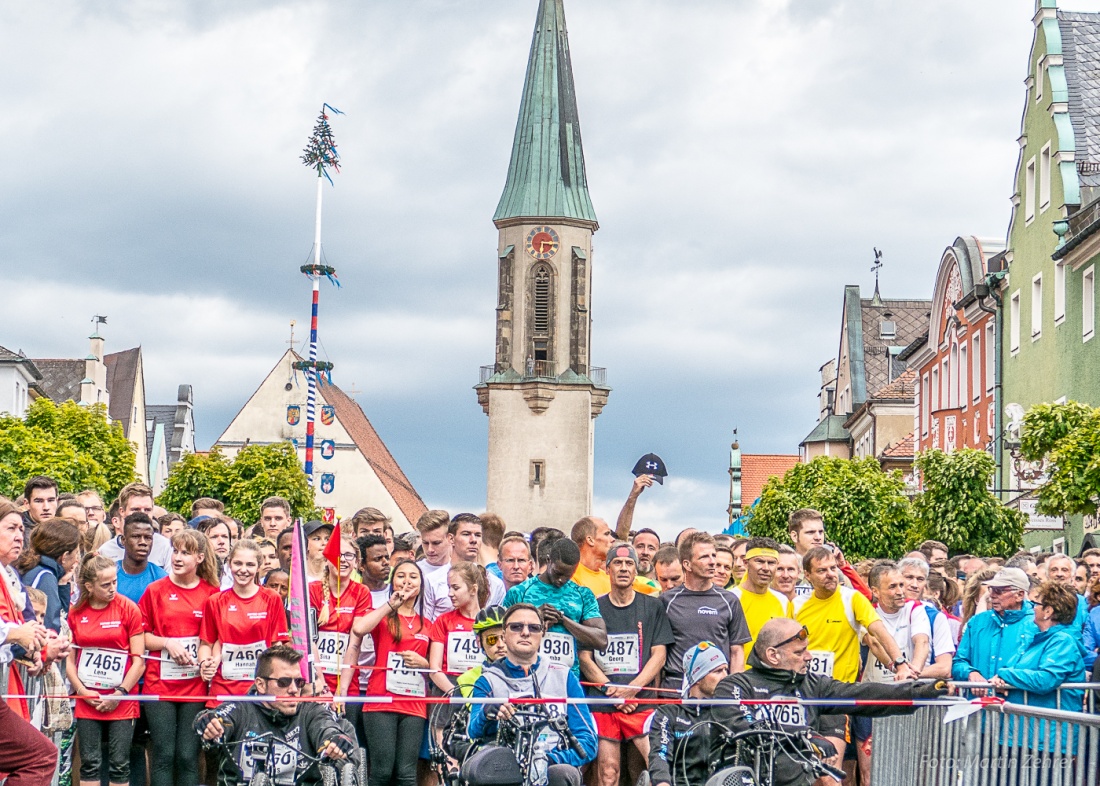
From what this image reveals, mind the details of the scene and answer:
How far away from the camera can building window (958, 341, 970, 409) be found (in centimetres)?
4991

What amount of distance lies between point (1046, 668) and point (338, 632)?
448 cm

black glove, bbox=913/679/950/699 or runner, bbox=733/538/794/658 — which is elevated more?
runner, bbox=733/538/794/658

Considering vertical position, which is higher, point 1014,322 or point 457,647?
point 1014,322

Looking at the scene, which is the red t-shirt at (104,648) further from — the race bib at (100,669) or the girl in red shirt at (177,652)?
the girl in red shirt at (177,652)

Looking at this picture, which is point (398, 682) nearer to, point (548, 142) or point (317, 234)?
point (317, 234)

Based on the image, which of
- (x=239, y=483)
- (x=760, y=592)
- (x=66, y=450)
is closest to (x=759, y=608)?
(x=760, y=592)

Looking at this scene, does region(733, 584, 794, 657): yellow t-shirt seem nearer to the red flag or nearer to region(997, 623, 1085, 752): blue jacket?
region(997, 623, 1085, 752): blue jacket

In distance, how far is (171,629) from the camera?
39.3ft

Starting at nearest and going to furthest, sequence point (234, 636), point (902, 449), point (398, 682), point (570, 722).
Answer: point (570, 722)
point (398, 682)
point (234, 636)
point (902, 449)

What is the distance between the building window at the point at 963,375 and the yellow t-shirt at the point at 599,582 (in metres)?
38.0

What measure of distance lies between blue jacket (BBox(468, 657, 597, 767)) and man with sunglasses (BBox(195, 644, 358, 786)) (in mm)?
775

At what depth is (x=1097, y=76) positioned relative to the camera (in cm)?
4281

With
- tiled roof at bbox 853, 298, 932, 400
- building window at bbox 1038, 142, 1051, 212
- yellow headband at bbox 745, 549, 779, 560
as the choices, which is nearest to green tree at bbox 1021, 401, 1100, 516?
building window at bbox 1038, 142, 1051, 212

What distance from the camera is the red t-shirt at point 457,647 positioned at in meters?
12.1
